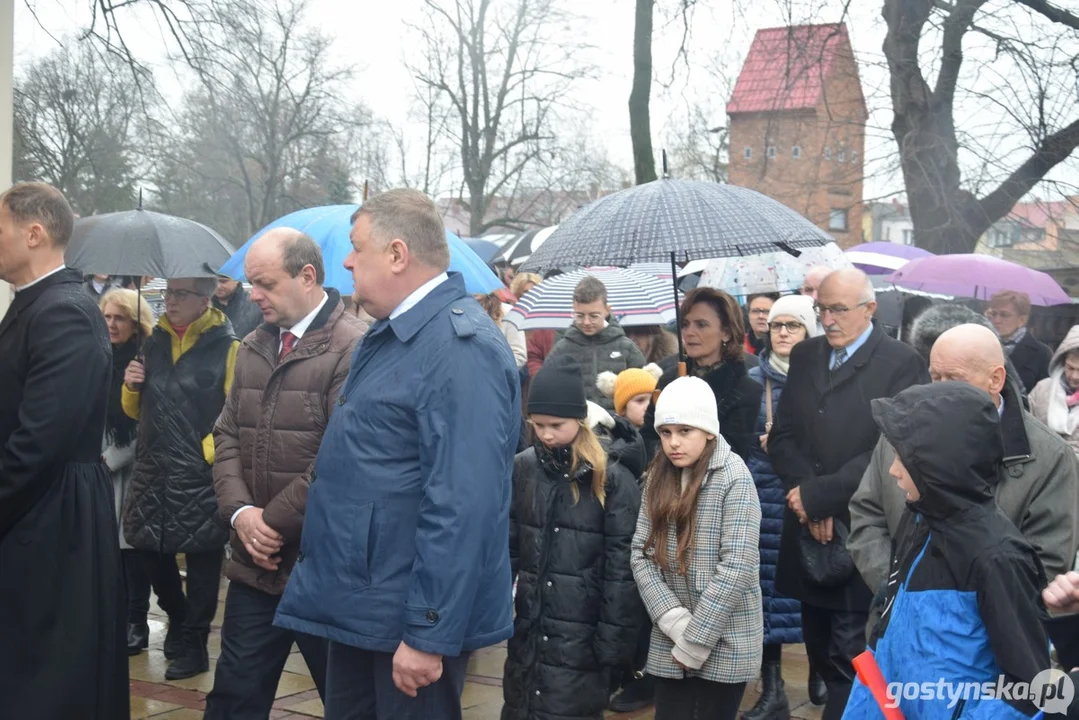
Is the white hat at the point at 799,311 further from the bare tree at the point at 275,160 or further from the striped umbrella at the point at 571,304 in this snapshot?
the bare tree at the point at 275,160

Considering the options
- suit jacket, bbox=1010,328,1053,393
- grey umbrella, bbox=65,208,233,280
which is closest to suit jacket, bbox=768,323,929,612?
grey umbrella, bbox=65,208,233,280

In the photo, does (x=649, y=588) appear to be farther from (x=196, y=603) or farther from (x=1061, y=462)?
(x=196, y=603)

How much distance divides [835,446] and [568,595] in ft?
4.75

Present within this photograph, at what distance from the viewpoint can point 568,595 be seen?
15.9 feet

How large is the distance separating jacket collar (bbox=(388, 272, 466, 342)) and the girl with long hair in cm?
145

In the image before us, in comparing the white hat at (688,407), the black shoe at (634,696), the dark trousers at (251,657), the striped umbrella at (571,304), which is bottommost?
the black shoe at (634,696)

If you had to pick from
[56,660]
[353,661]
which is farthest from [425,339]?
[56,660]

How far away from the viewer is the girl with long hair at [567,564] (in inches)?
188

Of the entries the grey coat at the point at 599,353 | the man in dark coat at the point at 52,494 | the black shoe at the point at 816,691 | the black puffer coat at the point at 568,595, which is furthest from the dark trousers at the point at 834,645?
the man in dark coat at the point at 52,494

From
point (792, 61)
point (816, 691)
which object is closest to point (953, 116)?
point (792, 61)

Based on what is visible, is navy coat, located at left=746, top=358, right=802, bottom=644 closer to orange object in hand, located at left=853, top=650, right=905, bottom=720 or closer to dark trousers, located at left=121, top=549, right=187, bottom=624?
orange object in hand, located at left=853, top=650, right=905, bottom=720

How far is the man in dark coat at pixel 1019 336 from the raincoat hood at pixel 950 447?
5.89 meters

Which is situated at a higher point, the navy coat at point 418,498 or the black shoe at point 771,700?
the navy coat at point 418,498

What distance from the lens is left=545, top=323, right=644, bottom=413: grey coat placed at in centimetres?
800
